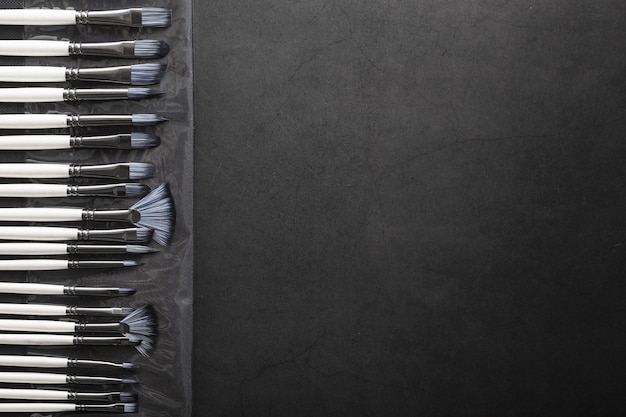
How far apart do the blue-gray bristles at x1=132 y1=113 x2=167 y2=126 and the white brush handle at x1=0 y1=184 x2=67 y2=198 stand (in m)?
0.17

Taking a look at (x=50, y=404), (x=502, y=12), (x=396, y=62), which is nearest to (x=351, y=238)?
(x=396, y=62)

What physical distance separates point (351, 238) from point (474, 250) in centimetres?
23

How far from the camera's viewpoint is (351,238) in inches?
49.3

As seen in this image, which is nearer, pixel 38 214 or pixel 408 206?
pixel 38 214

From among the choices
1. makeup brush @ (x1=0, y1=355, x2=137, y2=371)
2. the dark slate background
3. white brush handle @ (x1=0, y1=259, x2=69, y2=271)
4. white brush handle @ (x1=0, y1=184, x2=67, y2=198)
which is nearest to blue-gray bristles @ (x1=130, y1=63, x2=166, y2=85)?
the dark slate background

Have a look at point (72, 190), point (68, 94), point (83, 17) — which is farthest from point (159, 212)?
point (83, 17)

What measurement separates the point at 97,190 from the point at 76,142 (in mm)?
89

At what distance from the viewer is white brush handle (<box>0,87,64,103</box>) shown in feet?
3.73

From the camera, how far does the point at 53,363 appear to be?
116cm

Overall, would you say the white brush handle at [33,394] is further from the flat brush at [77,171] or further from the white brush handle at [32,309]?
the flat brush at [77,171]

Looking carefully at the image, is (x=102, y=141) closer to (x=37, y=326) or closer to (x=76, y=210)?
(x=76, y=210)

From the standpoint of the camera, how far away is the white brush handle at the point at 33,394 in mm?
1157

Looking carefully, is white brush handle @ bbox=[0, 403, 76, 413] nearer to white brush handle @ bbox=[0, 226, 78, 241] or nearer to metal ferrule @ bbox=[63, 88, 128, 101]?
white brush handle @ bbox=[0, 226, 78, 241]

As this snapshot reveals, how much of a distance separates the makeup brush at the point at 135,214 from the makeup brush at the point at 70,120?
0.39 ft
